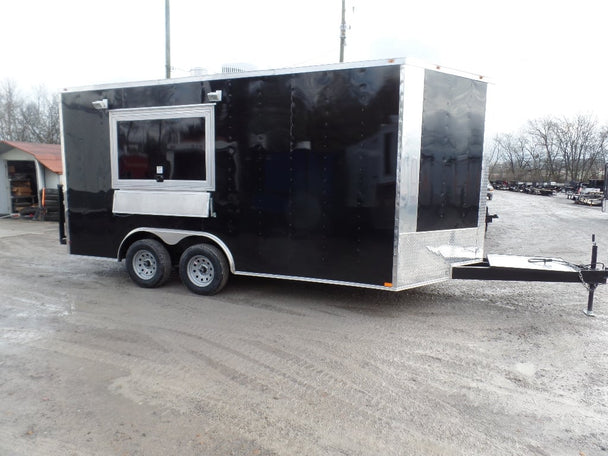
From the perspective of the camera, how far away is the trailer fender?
21.3ft

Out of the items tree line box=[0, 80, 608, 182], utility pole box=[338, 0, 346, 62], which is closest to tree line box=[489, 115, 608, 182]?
tree line box=[0, 80, 608, 182]

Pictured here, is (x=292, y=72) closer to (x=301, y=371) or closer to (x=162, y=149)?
(x=162, y=149)

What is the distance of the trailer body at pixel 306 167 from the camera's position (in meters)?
5.58

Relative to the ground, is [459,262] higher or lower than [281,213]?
lower

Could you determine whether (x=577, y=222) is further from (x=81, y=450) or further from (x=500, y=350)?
(x=81, y=450)

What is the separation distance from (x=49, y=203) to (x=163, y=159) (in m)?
12.6

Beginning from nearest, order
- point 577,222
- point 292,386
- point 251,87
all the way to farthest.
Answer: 1. point 292,386
2. point 251,87
3. point 577,222

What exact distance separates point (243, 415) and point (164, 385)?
0.89 metres

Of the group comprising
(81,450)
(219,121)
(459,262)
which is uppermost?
(219,121)

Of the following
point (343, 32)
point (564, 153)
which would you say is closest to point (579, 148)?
point (564, 153)

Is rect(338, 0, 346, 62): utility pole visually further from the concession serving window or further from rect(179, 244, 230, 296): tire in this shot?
rect(179, 244, 230, 296): tire

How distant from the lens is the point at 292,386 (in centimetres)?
398

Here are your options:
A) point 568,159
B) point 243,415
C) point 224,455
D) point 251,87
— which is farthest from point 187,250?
point 568,159

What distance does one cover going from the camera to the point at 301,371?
14.0 ft
